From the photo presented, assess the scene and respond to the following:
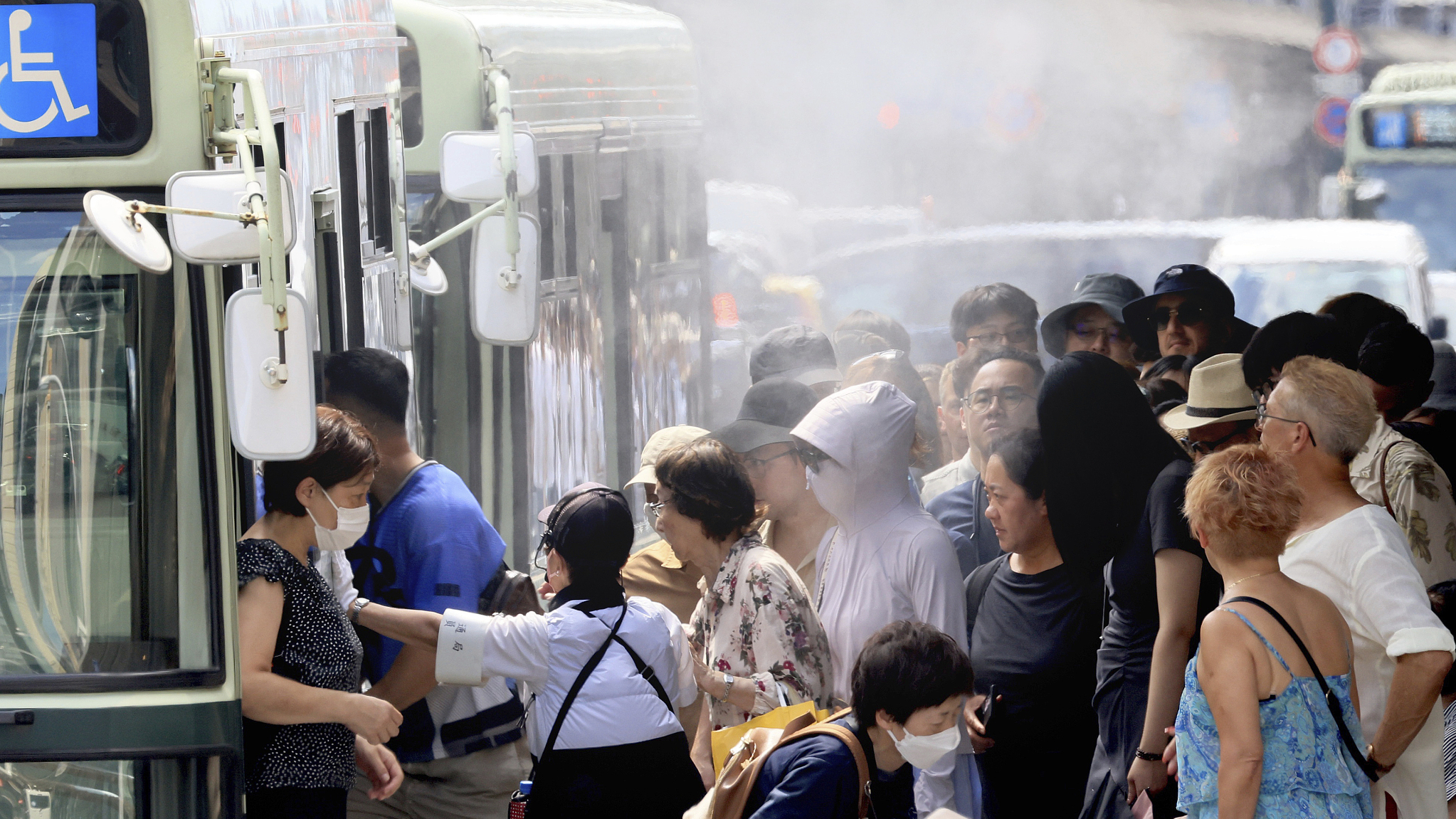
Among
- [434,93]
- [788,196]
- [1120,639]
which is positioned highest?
[434,93]

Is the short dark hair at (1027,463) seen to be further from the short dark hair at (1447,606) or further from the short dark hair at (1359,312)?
the short dark hair at (1359,312)

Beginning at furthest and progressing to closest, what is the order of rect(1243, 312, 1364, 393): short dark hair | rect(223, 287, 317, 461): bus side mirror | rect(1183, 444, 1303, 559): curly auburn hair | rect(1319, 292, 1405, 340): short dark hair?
1. rect(1319, 292, 1405, 340): short dark hair
2. rect(1243, 312, 1364, 393): short dark hair
3. rect(1183, 444, 1303, 559): curly auburn hair
4. rect(223, 287, 317, 461): bus side mirror

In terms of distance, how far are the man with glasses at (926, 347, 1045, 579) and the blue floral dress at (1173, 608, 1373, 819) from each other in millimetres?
1274

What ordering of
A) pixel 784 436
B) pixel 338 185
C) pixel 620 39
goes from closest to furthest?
pixel 338 185, pixel 784 436, pixel 620 39

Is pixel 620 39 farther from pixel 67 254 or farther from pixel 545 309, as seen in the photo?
pixel 67 254

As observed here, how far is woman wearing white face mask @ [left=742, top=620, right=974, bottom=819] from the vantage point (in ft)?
9.12

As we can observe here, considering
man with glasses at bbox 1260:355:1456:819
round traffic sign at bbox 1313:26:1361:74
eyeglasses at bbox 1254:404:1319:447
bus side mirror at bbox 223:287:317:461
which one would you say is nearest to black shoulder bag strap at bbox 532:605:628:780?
bus side mirror at bbox 223:287:317:461

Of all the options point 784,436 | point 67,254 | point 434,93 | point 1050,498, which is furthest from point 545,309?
point 67,254

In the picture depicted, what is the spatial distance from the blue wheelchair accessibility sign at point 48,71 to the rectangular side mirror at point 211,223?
0.86 ft

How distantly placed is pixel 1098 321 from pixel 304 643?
3.17m

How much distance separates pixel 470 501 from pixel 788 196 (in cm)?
297

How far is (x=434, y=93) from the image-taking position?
4652 mm

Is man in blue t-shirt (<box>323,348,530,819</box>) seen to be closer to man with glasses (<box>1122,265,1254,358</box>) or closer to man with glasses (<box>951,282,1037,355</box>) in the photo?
man with glasses (<box>951,282,1037,355</box>)

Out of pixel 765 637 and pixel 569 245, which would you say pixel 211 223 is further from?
pixel 569 245
